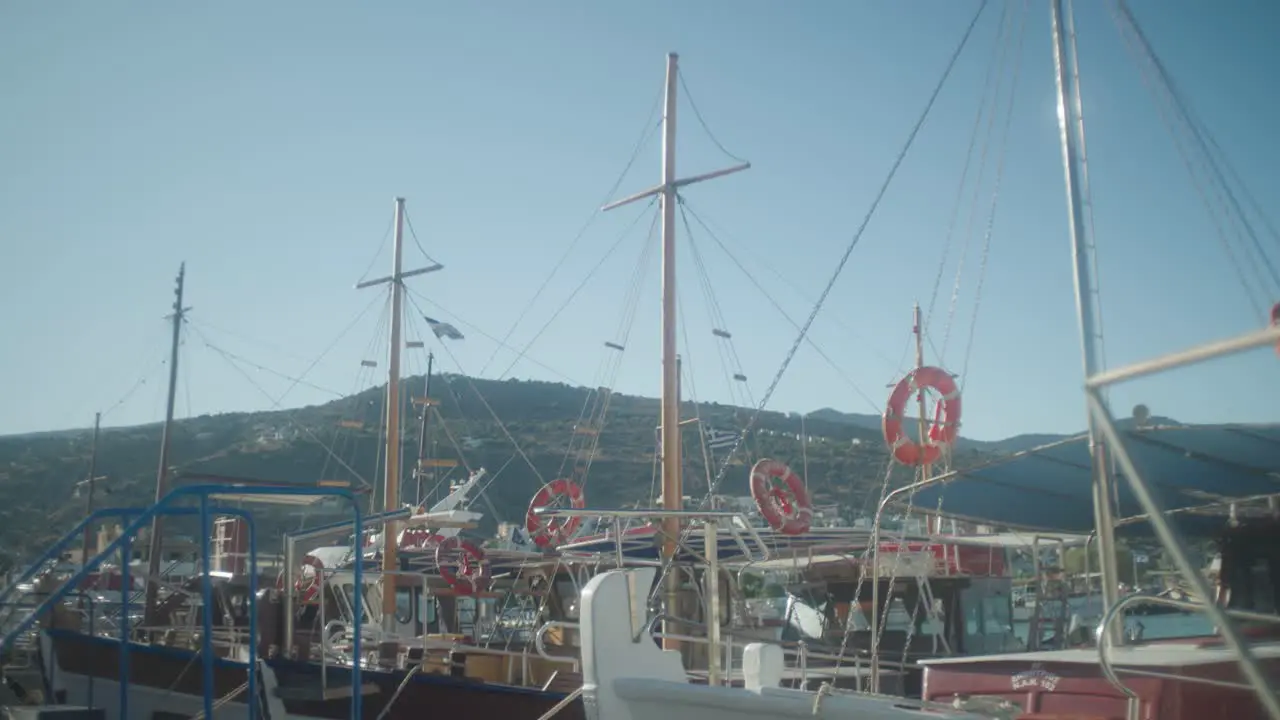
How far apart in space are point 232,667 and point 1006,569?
41.5ft

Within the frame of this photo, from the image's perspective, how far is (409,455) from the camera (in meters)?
104

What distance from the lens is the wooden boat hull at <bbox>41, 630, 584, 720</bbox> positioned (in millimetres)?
11336

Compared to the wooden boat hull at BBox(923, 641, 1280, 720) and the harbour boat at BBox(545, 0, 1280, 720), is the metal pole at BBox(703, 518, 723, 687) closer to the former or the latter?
the harbour boat at BBox(545, 0, 1280, 720)

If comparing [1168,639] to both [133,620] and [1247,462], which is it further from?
[133,620]

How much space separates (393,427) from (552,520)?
5.82 m

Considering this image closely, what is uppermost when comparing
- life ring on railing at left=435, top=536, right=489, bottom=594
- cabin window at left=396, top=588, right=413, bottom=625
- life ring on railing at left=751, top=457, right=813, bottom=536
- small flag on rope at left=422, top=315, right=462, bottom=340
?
small flag on rope at left=422, top=315, right=462, bottom=340

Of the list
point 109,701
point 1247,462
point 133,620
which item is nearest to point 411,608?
point 133,620

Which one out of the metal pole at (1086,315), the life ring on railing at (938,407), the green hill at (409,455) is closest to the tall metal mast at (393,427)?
the life ring on railing at (938,407)

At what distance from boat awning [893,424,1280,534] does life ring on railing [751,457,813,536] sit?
493 centimetres

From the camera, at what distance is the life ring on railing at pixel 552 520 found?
18.2 meters

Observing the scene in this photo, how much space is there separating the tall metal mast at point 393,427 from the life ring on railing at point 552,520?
2.83 m

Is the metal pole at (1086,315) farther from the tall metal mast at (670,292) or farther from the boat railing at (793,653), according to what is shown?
the tall metal mast at (670,292)

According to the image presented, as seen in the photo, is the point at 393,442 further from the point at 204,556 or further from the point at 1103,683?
the point at 1103,683

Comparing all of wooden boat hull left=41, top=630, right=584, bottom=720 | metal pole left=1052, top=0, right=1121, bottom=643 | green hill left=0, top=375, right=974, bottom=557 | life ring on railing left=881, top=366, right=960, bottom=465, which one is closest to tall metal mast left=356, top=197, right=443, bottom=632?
wooden boat hull left=41, top=630, right=584, bottom=720
